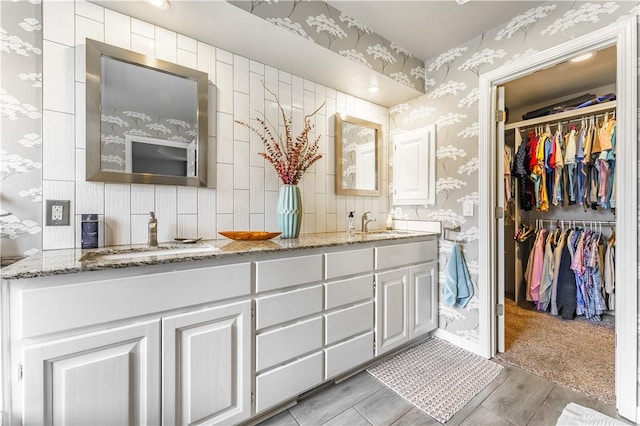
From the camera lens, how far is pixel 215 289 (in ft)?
3.96

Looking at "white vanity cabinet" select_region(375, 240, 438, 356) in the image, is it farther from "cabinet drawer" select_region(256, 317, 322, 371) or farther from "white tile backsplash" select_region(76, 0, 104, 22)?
"white tile backsplash" select_region(76, 0, 104, 22)

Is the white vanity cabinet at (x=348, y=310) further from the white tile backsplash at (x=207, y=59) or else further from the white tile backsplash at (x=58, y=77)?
the white tile backsplash at (x=58, y=77)

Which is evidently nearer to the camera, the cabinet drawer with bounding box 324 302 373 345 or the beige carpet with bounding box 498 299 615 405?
the cabinet drawer with bounding box 324 302 373 345

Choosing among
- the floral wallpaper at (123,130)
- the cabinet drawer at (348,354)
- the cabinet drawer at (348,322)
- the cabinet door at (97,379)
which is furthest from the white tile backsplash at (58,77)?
the cabinet drawer at (348,354)

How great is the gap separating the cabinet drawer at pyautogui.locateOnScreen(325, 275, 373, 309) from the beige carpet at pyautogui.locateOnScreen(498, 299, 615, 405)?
4.03 ft

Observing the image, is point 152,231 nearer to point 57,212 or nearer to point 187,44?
point 57,212

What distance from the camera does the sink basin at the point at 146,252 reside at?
125cm

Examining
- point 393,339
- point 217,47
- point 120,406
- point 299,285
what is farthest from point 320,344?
point 217,47

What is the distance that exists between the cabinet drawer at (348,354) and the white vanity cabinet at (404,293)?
0.09m

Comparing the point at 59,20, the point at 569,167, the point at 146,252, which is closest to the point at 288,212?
the point at 146,252

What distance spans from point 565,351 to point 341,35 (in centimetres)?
290

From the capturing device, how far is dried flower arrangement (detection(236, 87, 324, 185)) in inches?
74.6

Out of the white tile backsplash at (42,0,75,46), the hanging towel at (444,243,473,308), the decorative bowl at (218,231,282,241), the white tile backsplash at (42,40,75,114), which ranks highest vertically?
the white tile backsplash at (42,0,75,46)

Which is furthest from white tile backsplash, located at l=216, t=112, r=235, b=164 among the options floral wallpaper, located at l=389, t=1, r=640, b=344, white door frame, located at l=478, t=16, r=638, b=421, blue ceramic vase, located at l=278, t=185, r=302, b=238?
white door frame, located at l=478, t=16, r=638, b=421
